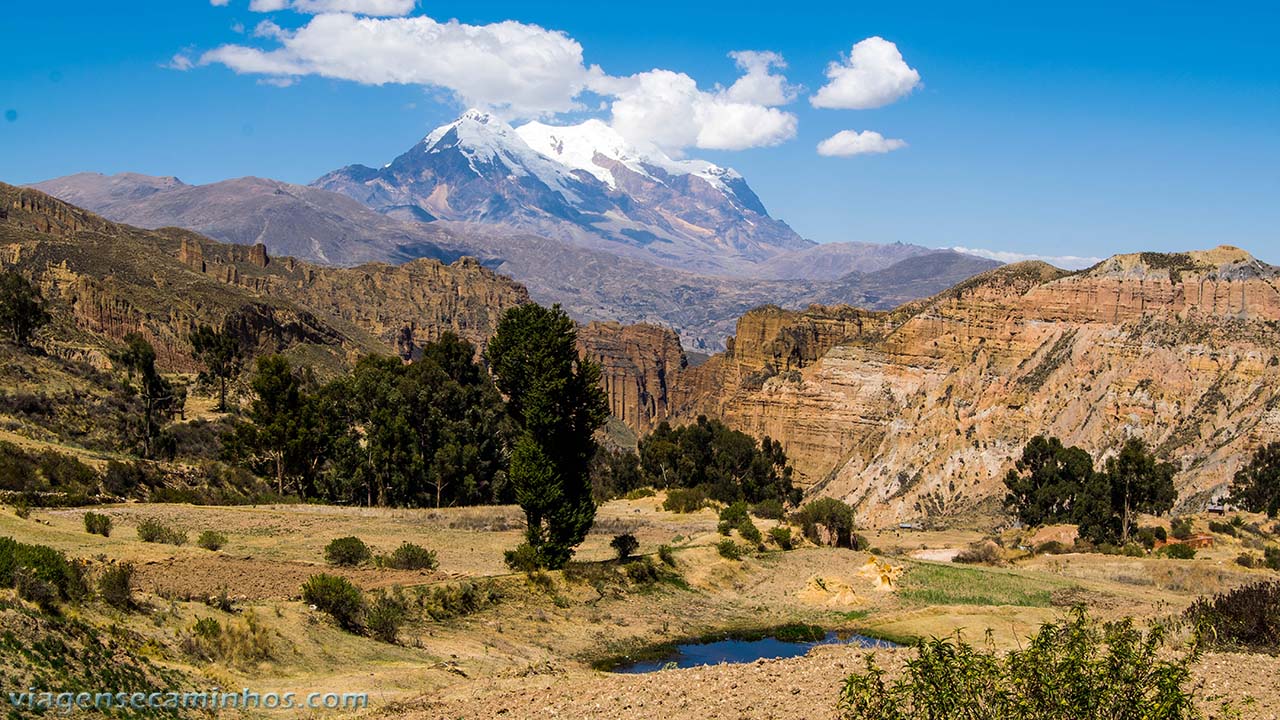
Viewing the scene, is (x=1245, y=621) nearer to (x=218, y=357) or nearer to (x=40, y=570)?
(x=40, y=570)

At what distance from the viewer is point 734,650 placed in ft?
92.8

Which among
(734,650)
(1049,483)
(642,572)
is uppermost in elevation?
(642,572)

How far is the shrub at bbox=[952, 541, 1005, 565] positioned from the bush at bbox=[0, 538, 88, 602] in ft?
126

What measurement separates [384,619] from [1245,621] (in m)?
19.5

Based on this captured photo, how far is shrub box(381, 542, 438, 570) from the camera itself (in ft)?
102

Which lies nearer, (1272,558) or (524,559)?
(524,559)

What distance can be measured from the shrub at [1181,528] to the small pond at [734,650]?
30.8 meters

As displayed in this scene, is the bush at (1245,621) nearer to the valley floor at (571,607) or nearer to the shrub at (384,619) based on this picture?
the valley floor at (571,607)

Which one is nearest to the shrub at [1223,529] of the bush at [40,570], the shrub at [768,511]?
the shrub at [768,511]

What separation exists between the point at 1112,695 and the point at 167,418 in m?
64.1

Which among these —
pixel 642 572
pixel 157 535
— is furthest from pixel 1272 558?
pixel 157 535

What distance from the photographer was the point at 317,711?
17.2 m

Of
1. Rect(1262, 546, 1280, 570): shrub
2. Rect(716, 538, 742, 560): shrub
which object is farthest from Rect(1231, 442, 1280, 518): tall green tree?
Rect(716, 538, 742, 560): shrub

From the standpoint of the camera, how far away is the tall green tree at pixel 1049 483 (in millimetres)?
64125
